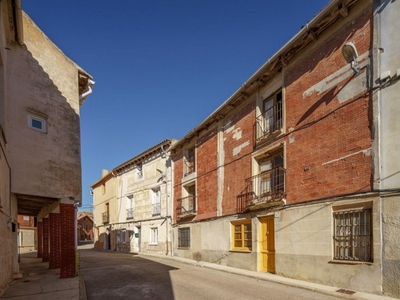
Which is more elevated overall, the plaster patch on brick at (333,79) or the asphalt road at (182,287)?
the plaster patch on brick at (333,79)

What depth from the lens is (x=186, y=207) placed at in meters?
18.0

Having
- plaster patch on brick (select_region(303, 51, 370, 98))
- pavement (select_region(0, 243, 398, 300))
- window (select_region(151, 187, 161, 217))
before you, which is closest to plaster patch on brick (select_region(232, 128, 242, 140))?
plaster patch on brick (select_region(303, 51, 370, 98))

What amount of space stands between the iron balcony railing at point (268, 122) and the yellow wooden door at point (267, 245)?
3.22 m

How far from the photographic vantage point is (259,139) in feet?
38.7

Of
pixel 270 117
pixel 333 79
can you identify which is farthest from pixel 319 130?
pixel 270 117

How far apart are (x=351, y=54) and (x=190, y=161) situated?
39.4 ft

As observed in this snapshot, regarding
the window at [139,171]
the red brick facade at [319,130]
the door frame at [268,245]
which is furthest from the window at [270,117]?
the window at [139,171]

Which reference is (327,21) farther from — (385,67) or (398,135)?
(398,135)

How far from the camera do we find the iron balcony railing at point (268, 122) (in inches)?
441

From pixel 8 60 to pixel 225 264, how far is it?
11.1m

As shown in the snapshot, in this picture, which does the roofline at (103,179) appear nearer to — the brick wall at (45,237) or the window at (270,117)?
the brick wall at (45,237)

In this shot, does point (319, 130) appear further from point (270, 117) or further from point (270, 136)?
point (270, 117)

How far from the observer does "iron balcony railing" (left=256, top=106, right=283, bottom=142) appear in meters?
11.2

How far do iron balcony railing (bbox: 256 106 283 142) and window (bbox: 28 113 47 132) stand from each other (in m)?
7.69
